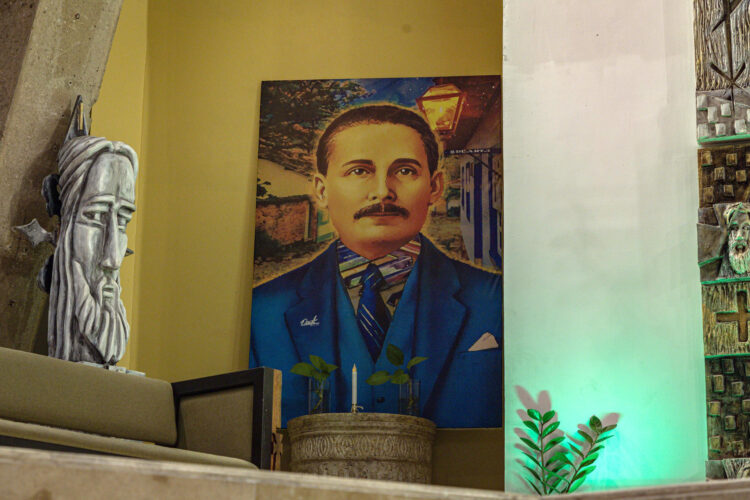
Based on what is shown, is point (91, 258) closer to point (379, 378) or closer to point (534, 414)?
point (534, 414)

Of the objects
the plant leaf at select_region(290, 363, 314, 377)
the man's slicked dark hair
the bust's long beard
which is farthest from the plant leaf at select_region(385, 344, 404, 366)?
the bust's long beard

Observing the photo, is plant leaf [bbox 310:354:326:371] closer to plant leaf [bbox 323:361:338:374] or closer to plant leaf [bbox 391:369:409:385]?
plant leaf [bbox 323:361:338:374]

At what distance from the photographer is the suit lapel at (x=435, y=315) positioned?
211 inches

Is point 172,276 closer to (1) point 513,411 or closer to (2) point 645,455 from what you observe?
(1) point 513,411

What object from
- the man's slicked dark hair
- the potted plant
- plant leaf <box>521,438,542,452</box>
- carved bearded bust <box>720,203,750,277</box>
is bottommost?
plant leaf <box>521,438,542,452</box>

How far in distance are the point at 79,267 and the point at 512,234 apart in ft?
5.89

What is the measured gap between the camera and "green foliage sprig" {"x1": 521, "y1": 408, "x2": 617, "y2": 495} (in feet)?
12.8

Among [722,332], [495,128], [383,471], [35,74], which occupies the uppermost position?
[495,128]

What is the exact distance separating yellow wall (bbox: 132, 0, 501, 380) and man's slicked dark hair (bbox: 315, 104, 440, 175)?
0.23m

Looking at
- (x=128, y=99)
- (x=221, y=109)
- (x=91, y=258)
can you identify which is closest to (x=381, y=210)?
(x=221, y=109)

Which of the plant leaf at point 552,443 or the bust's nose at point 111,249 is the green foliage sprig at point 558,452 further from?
the bust's nose at point 111,249

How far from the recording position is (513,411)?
4.05 metres

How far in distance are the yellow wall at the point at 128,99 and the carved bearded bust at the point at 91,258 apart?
60.8 inches

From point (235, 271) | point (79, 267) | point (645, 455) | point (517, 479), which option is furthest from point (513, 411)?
point (235, 271)
